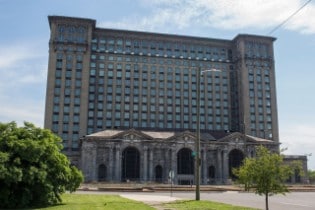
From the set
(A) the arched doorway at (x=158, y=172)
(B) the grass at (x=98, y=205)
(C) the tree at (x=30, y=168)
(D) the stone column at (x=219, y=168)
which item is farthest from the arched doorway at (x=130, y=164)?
(C) the tree at (x=30, y=168)

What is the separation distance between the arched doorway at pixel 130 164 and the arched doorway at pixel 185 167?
11.2 m

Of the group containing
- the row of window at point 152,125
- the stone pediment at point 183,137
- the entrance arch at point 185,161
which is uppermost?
the row of window at point 152,125

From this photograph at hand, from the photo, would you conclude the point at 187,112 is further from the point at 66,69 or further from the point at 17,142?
the point at 17,142

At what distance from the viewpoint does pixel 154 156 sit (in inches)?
3952

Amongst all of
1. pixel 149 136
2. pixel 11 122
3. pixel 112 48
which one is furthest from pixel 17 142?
pixel 112 48

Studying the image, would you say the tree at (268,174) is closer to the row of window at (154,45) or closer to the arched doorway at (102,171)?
the arched doorway at (102,171)

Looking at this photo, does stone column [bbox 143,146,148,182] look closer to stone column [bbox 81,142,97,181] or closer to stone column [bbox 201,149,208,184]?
stone column [bbox 81,142,97,181]

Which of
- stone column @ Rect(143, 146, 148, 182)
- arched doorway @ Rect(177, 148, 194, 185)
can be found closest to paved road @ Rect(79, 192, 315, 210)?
stone column @ Rect(143, 146, 148, 182)

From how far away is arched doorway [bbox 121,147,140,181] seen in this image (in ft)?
323

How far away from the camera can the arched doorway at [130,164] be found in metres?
98.3

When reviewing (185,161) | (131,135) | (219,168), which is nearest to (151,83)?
(131,135)

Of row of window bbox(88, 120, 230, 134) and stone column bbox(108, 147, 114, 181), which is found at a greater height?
row of window bbox(88, 120, 230, 134)

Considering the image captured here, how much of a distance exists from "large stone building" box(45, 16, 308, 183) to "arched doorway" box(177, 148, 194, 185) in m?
8.11

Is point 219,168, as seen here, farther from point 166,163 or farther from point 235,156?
point 166,163
